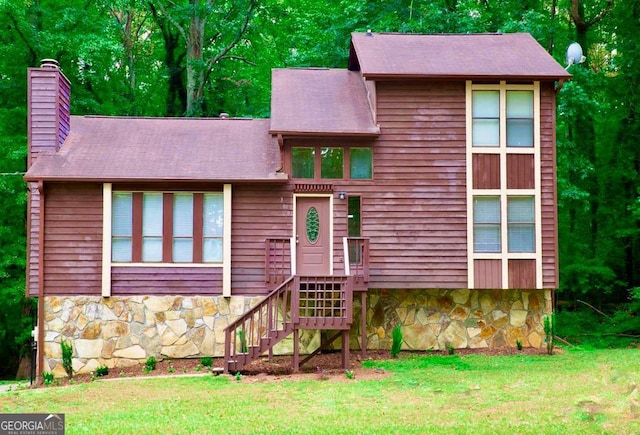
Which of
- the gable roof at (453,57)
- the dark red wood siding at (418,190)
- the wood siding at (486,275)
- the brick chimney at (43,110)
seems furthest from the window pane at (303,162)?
the brick chimney at (43,110)

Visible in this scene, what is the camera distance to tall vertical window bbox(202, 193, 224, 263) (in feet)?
47.8

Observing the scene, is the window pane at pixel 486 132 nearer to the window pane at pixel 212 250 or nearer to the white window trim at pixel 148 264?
the white window trim at pixel 148 264

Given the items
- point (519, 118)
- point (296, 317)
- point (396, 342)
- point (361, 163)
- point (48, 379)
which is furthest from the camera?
point (361, 163)

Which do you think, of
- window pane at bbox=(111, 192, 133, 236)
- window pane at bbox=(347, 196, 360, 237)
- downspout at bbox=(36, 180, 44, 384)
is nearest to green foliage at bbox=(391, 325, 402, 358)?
window pane at bbox=(347, 196, 360, 237)

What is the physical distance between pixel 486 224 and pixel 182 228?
19.9 feet

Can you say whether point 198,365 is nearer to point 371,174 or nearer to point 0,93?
point 371,174

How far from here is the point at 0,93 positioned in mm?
21703

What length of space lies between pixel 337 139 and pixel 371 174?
983mm

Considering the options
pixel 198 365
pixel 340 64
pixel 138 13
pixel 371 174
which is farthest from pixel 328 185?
pixel 138 13

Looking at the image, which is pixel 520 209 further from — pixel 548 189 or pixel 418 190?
pixel 418 190

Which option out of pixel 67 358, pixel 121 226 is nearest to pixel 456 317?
pixel 121 226

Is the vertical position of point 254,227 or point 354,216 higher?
point 354,216

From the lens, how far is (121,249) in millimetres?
14461

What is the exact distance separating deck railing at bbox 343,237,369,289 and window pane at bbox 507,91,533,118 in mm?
4052
